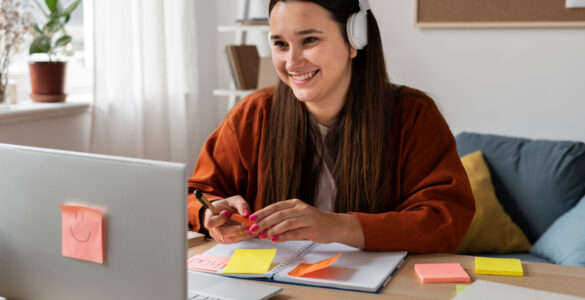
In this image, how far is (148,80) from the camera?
2.78m

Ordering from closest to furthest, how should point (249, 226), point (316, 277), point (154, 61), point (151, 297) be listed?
point (151, 297) → point (316, 277) → point (249, 226) → point (154, 61)

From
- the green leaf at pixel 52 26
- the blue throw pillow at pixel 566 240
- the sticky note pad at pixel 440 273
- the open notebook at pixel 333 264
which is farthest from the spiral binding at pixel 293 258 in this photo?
the green leaf at pixel 52 26

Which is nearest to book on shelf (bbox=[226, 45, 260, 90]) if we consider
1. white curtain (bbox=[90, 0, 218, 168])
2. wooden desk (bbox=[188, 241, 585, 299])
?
white curtain (bbox=[90, 0, 218, 168])

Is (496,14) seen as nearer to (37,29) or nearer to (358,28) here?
(358,28)

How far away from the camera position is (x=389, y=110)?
150 centimetres

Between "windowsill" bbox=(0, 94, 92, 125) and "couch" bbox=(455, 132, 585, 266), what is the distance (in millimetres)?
1661

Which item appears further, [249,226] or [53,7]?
[53,7]

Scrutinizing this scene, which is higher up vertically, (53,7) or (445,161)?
(53,7)

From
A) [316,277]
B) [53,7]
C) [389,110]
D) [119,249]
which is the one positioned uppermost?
[53,7]

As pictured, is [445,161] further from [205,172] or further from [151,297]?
[151,297]

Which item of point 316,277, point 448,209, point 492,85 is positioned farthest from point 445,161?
point 492,85

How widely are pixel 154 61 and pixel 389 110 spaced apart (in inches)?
60.9

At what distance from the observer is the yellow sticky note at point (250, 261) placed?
1.14 m

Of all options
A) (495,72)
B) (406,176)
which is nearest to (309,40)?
(406,176)
